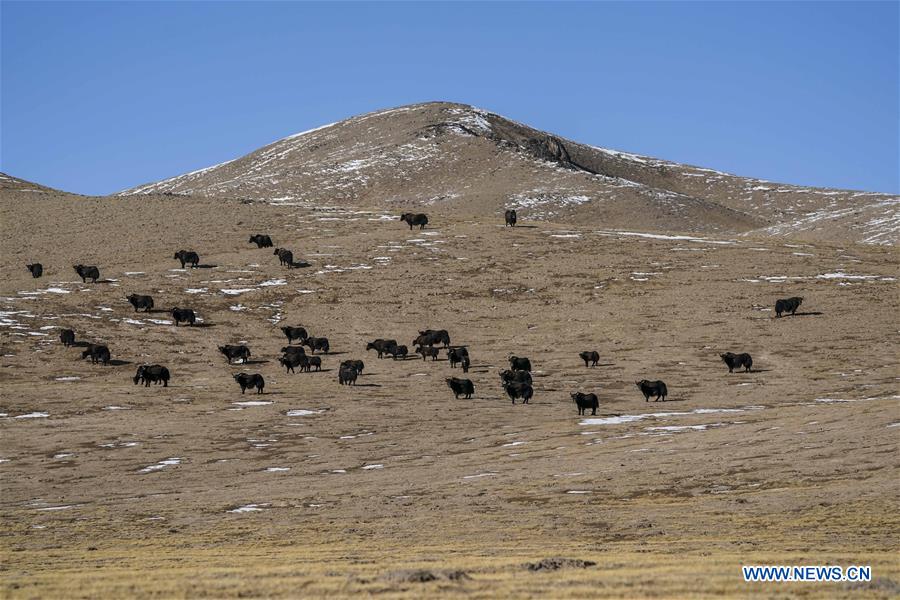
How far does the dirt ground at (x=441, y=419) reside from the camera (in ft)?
61.0

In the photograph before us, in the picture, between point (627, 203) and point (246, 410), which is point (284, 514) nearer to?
point (246, 410)

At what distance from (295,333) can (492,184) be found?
3566 inches

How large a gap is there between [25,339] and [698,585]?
4943 cm

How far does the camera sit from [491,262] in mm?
79562

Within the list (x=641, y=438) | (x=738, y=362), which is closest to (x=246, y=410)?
(x=641, y=438)

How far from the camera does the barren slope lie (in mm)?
133125

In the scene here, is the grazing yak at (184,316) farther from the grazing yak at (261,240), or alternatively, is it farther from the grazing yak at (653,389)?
the grazing yak at (653,389)

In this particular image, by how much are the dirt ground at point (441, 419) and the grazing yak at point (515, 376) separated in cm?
85

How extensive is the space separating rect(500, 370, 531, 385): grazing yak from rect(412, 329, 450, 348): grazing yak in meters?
10.6

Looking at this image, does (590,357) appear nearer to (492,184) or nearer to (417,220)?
(417,220)

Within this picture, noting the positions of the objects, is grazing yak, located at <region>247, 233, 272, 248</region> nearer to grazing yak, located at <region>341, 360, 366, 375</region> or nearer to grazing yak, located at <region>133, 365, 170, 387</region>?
grazing yak, located at <region>341, 360, 366, 375</region>

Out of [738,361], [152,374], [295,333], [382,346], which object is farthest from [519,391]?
[295,333]

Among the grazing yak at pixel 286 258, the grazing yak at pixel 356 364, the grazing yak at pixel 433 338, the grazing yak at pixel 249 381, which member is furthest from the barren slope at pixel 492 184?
the grazing yak at pixel 249 381

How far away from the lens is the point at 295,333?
5894 centimetres
